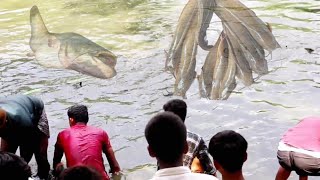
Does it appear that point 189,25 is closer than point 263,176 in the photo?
No

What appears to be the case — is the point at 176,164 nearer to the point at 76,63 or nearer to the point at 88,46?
the point at 76,63

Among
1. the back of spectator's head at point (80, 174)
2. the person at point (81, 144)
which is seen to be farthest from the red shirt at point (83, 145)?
the back of spectator's head at point (80, 174)

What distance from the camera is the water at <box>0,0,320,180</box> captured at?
6.47m

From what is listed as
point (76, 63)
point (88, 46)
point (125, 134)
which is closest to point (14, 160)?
point (125, 134)

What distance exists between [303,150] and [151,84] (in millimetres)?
4132

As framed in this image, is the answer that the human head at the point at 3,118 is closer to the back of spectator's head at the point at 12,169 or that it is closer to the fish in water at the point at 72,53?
the back of spectator's head at the point at 12,169

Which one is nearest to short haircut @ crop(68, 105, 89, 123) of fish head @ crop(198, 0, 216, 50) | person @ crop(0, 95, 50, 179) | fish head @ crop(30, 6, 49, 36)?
person @ crop(0, 95, 50, 179)

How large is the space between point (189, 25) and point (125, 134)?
3.74m

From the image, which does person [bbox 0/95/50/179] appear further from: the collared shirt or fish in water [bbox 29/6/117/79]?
fish in water [bbox 29/6/117/79]

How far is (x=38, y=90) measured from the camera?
323 inches

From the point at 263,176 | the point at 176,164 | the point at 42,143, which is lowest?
the point at 263,176

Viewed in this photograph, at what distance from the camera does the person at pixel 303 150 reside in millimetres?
4270

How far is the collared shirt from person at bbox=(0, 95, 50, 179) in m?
1.60

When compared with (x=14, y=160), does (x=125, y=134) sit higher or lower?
lower
